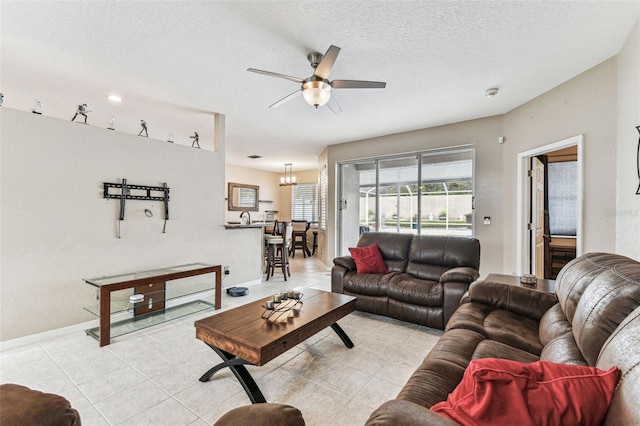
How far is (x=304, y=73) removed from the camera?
3.03m

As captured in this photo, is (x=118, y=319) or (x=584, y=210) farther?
(x=118, y=319)

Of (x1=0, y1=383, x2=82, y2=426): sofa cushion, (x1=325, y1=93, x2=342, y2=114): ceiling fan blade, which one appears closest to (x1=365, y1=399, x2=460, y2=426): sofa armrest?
(x1=0, y1=383, x2=82, y2=426): sofa cushion

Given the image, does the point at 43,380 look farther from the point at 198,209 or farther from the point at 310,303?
the point at 198,209

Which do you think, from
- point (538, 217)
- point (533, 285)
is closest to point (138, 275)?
point (533, 285)

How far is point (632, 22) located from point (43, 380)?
529cm

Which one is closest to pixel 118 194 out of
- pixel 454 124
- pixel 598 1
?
pixel 598 1

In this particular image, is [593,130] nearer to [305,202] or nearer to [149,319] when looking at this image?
[149,319]

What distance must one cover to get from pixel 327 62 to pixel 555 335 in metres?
2.41

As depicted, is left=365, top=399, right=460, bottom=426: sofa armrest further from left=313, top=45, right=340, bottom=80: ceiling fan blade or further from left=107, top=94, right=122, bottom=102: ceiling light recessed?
left=107, top=94, right=122, bottom=102: ceiling light recessed

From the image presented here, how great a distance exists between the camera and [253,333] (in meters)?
1.85

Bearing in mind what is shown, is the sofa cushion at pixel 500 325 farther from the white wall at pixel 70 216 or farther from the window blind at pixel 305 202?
the window blind at pixel 305 202

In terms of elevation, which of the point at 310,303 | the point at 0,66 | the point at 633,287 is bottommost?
the point at 310,303

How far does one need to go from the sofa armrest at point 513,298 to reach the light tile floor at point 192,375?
73 cm

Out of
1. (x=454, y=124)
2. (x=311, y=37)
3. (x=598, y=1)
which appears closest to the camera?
(x=598, y=1)
